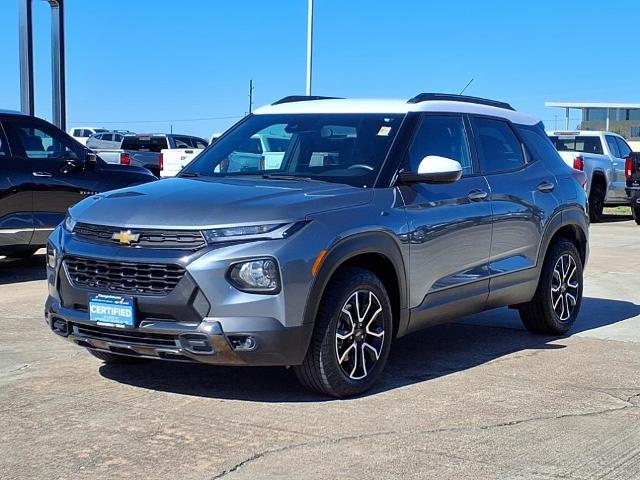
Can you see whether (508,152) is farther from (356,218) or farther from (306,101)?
(356,218)

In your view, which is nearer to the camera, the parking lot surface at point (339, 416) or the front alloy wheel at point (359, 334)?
the parking lot surface at point (339, 416)

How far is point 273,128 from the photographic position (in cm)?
680

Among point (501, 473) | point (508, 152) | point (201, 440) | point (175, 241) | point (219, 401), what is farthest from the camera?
point (508, 152)

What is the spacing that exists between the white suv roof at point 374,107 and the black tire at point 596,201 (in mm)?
13827

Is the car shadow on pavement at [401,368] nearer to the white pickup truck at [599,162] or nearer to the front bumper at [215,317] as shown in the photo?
the front bumper at [215,317]

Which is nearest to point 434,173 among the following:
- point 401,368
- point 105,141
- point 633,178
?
point 401,368

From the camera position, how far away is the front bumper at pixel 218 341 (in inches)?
197

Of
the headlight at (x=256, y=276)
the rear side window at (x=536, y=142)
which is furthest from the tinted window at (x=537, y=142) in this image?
the headlight at (x=256, y=276)

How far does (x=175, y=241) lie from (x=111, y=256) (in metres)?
0.38

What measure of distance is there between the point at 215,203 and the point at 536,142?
3.39 m

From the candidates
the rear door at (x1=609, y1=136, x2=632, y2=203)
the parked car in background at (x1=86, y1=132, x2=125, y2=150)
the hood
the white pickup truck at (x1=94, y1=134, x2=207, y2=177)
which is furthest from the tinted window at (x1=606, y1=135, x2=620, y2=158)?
the parked car in background at (x1=86, y1=132, x2=125, y2=150)

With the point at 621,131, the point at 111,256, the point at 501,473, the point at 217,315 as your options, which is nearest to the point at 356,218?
the point at 217,315

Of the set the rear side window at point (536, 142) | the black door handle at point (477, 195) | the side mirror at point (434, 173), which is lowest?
the black door handle at point (477, 195)

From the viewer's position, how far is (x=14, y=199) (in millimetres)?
10086
